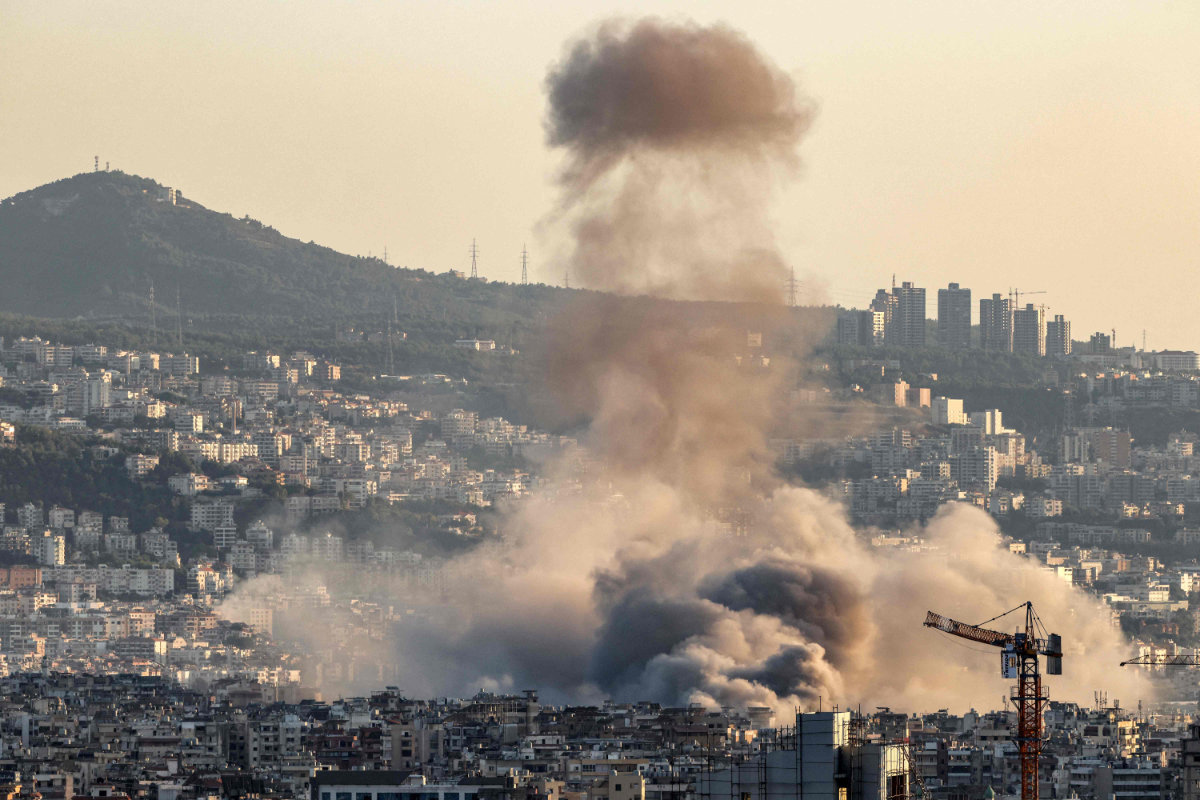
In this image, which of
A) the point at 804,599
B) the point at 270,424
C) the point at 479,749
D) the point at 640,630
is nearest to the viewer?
the point at 479,749

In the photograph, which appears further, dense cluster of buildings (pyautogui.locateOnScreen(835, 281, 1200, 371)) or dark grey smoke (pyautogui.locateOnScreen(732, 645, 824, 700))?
dense cluster of buildings (pyautogui.locateOnScreen(835, 281, 1200, 371))

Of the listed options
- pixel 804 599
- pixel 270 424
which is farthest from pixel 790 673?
pixel 270 424

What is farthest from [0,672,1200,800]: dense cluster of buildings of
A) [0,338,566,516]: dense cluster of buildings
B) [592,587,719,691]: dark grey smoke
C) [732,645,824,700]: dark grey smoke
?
[0,338,566,516]: dense cluster of buildings

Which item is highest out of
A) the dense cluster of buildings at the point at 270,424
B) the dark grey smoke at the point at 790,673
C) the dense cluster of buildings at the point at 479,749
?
the dense cluster of buildings at the point at 270,424

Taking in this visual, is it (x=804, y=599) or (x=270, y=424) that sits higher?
(x=270, y=424)

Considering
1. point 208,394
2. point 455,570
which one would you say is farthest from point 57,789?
point 208,394

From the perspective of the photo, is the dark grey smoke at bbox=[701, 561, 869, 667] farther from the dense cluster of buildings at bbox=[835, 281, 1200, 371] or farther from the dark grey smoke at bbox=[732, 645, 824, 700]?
the dense cluster of buildings at bbox=[835, 281, 1200, 371]

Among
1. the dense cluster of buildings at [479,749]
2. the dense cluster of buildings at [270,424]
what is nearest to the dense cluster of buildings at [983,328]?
the dense cluster of buildings at [270,424]

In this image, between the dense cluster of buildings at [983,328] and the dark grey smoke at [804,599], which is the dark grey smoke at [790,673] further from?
the dense cluster of buildings at [983,328]

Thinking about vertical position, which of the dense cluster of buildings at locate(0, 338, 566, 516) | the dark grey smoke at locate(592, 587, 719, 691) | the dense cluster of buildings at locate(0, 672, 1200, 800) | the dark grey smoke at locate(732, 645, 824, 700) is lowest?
the dense cluster of buildings at locate(0, 672, 1200, 800)

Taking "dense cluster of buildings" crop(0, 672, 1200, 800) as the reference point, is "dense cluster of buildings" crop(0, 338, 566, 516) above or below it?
above

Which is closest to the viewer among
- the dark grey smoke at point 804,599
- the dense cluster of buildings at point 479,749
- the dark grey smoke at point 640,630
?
the dense cluster of buildings at point 479,749

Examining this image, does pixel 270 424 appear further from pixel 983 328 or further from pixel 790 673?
pixel 790 673
